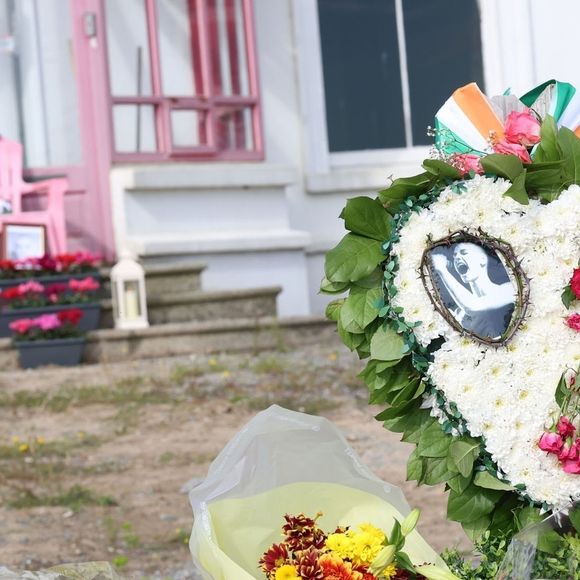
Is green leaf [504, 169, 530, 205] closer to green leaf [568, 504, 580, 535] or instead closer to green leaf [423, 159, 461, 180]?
green leaf [423, 159, 461, 180]

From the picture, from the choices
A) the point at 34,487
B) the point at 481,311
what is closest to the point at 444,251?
the point at 481,311

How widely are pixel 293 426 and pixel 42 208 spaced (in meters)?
5.08

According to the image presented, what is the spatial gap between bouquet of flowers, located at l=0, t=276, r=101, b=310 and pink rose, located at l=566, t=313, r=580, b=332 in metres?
4.53

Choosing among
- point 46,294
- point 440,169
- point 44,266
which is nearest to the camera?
point 440,169

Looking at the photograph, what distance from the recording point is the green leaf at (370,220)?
69.0 inches

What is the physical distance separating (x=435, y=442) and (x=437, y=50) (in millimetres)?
5971

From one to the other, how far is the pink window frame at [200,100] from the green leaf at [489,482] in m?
5.10

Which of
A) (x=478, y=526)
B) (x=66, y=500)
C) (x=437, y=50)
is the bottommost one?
(x=66, y=500)

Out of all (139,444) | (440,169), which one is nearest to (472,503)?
(440,169)

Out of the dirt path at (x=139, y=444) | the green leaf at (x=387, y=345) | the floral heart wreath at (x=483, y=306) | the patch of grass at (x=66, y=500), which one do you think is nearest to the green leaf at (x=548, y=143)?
the floral heart wreath at (x=483, y=306)

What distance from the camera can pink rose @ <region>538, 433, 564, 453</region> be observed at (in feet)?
5.44

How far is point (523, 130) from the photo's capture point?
1.76 m

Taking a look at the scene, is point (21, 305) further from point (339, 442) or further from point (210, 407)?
point (339, 442)

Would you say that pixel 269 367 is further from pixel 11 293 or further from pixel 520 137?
pixel 520 137
